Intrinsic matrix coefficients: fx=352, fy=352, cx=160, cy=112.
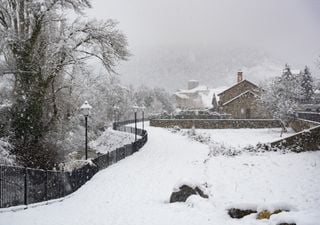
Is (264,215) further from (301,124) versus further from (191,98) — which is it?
(191,98)

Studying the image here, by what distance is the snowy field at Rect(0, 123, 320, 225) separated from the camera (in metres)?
10.7

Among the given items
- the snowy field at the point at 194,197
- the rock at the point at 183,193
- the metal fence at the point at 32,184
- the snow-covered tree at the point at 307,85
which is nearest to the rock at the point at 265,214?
the snowy field at the point at 194,197

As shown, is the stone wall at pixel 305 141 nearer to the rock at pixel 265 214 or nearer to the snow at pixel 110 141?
the rock at pixel 265 214

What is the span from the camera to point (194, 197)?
40.4ft

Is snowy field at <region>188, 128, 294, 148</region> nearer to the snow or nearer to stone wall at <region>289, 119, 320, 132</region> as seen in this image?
stone wall at <region>289, 119, 320, 132</region>

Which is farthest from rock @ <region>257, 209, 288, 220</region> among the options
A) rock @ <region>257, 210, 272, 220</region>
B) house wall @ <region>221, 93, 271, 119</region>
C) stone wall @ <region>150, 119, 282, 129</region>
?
house wall @ <region>221, 93, 271, 119</region>

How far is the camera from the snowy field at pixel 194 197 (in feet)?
→ 35.1

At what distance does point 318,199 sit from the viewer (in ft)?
40.4

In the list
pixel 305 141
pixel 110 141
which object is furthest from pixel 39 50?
pixel 110 141

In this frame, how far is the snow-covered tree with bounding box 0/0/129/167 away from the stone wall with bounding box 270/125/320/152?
12.8 meters

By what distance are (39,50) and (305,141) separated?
61.8 feet

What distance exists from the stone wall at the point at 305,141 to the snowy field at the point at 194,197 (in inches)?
40.4

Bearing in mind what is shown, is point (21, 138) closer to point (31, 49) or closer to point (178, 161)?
point (31, 49)

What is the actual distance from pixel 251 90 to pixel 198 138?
2960 cm
